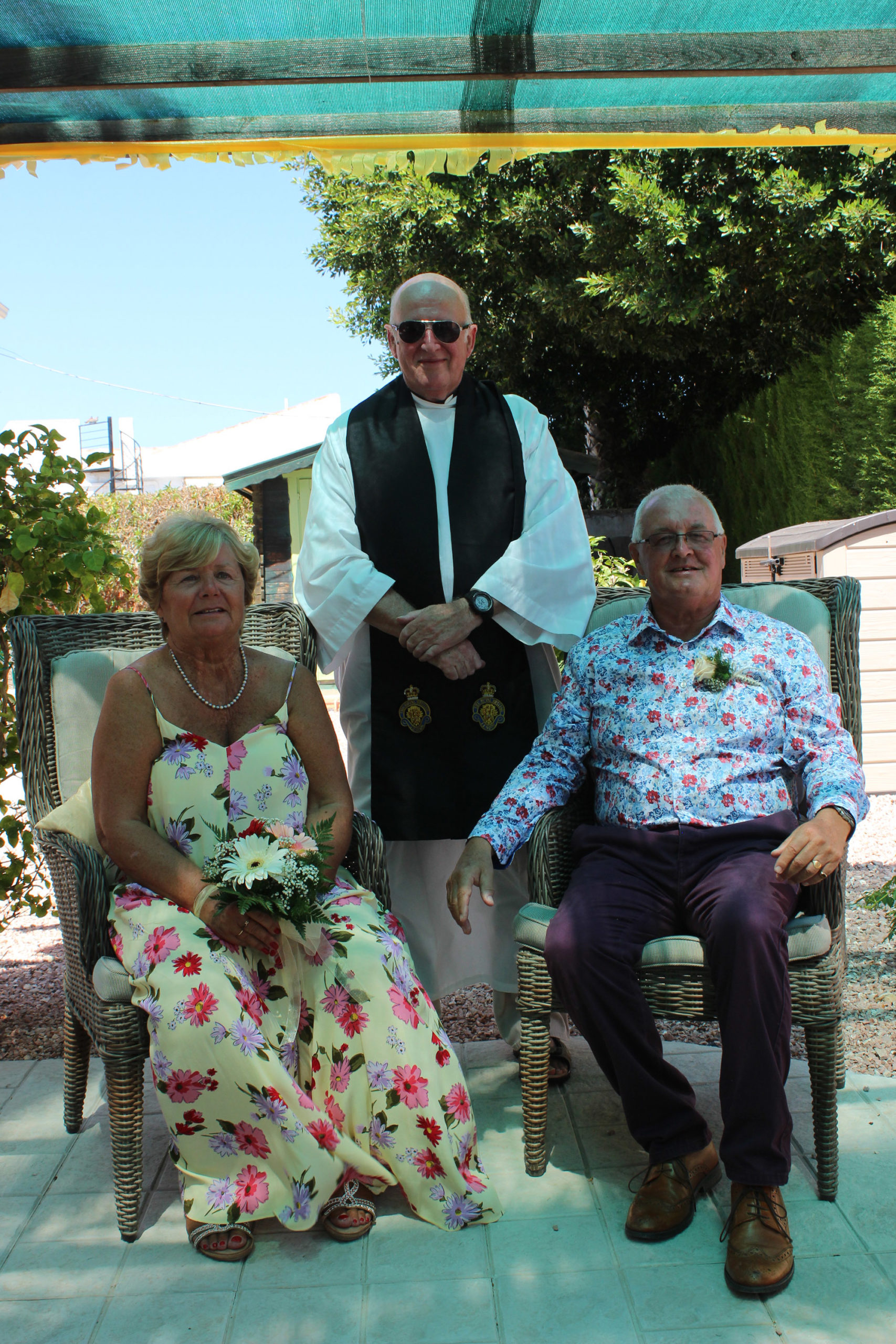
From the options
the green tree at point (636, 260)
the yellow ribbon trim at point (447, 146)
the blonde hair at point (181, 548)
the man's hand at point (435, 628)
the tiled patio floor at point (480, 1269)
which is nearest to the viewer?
the tiled patio floor at point (480, 1269)

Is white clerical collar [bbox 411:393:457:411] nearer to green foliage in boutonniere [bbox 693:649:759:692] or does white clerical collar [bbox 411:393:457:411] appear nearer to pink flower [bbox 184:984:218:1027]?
green foliage in boutonniere [bbox 693:649:759:692]

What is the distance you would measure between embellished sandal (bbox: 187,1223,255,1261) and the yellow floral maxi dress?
0.11 ft

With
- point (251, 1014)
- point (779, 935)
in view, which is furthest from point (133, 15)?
point (779, 935)

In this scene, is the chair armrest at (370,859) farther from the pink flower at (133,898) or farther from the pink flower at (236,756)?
the pink flower at (133,898)

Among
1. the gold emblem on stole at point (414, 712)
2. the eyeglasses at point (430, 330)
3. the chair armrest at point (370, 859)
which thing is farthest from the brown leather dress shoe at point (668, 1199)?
the eyeglasses at point (430, 330)

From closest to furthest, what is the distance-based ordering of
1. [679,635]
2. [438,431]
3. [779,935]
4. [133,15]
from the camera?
[779,935], [133,15], [679,635], [438,431]

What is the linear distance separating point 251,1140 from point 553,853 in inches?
39.2

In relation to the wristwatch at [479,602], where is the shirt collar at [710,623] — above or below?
below

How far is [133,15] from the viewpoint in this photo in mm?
2553

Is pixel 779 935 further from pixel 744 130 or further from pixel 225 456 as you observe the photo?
pixel 225 456

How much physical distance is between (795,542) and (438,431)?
4.23m

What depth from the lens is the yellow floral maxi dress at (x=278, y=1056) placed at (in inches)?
90.1

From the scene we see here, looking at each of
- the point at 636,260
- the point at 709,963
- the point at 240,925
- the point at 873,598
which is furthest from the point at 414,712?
the point at 636,260

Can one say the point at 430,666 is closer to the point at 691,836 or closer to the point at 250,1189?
the point at 691,836
